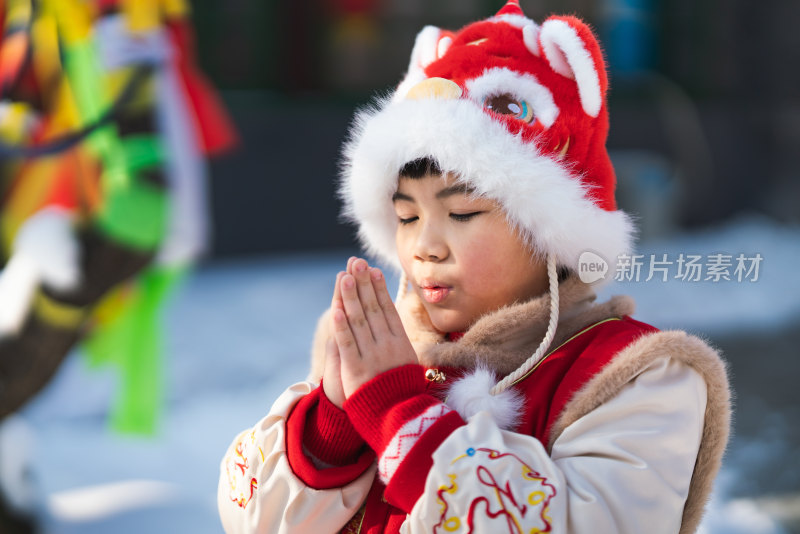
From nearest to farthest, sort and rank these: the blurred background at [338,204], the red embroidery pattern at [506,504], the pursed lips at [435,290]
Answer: the red embroidery pattern at [506,504], the pursed lips at [435,290], the blurred background at [338,204]

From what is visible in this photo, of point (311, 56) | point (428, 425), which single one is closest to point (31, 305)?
point (428, 425)

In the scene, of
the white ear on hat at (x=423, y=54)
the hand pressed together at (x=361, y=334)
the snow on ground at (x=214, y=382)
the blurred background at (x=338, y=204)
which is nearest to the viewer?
the hand pressed together at (x=361, y=334)

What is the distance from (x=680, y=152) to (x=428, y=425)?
6127mm

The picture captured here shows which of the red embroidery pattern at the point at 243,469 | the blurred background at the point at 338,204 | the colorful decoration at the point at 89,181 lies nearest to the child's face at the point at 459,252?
the red embroidery pattern at the point at 243,469

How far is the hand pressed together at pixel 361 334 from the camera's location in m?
1.14

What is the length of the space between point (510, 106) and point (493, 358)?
1.23 feet

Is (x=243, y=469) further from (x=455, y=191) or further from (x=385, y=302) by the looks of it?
(x=455, y=191)

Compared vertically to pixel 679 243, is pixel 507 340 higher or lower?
higher

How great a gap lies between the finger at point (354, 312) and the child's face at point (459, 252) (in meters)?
0.13

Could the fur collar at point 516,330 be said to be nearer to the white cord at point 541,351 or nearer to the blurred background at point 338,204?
the white cord at point 541,351

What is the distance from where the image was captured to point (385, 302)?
46.5 inches

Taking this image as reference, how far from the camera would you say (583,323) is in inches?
50.2

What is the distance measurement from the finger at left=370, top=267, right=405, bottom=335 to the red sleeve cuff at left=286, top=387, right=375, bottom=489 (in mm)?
141

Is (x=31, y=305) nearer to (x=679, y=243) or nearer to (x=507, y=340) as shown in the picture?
(x=507, y=340)
